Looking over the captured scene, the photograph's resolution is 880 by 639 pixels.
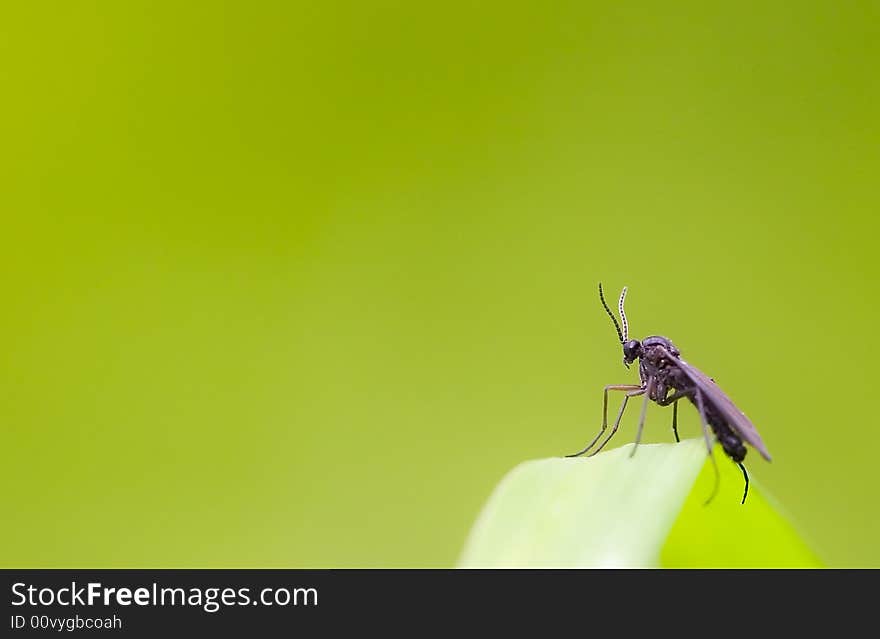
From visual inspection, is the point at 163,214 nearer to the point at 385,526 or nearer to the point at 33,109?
the point at 33,109

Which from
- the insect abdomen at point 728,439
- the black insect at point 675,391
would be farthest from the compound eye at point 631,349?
the insect abdomen at point 728,439

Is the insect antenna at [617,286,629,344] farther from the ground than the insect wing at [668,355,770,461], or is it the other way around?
the insect antenna at [617,286,629,344]

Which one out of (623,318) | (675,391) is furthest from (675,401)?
(623,318)

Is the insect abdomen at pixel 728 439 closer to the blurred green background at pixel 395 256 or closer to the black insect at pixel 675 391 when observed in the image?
the black insect at pixel 675 391

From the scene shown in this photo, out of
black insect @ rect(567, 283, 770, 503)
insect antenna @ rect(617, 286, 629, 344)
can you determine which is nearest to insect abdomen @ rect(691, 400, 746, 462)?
black insect @ rect(567, 283, 770, 503)

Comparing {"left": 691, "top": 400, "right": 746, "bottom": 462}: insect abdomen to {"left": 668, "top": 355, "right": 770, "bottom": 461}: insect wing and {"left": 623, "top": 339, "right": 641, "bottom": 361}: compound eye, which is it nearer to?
{"left": 668, "top": 355, "right": 770, "bottom": 461}: insect wing

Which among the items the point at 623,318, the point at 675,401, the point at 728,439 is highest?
the point at 623,318

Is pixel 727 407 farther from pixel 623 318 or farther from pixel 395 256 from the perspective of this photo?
pixel 395 256
